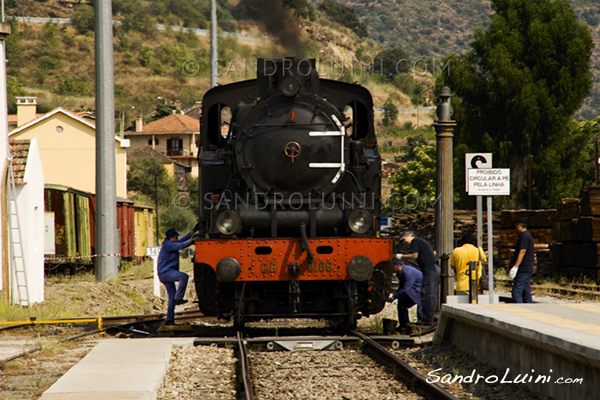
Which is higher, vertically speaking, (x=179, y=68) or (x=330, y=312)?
(x=179, y=68)

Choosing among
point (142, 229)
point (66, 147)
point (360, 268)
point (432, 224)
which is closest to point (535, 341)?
point (360, 268)

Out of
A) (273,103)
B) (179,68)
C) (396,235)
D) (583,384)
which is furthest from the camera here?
(179,68)

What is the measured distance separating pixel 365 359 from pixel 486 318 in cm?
181

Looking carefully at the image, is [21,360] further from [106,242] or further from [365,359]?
[106,242]

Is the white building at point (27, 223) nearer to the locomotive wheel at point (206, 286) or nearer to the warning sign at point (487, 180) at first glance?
the locomotive wheel at point (206, 286)

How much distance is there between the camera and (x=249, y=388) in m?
7.21

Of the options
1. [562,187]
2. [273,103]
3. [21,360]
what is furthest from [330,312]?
[562,187]

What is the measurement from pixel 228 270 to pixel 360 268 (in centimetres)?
166

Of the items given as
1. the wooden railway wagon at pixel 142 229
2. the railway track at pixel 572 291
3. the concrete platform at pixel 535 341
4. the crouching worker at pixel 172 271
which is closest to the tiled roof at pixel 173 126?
the wooden railway wagon at pixel 142 229

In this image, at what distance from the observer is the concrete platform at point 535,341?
6.18 metres

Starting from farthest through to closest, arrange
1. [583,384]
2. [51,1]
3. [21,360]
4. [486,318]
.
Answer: [51,1], [21,360], [486,318], [583,384]

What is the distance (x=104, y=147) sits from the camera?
60.5 ft

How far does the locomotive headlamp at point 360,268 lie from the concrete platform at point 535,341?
1.05 meters

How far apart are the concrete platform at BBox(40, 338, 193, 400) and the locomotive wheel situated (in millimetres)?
1010
